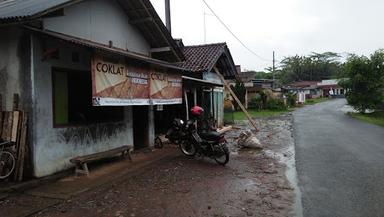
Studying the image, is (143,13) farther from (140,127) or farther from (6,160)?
(6,160)

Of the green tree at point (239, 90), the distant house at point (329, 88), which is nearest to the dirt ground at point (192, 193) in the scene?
the green tree at point (239, 90)

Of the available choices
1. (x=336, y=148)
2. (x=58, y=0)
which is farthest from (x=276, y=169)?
(x=58, y=0)

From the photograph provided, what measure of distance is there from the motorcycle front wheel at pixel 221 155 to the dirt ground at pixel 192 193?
0.17 metres

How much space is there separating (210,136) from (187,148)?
4.70 ft

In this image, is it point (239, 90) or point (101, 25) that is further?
point (239, 90)

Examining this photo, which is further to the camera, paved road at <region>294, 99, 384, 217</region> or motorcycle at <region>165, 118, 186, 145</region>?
motorcycle at <region>165, 118, 186, 145</region>

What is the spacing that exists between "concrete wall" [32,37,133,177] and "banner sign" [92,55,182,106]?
1008 mm

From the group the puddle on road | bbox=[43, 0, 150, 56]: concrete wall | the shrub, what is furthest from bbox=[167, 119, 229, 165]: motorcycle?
the shrub

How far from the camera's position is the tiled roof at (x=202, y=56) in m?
19.2

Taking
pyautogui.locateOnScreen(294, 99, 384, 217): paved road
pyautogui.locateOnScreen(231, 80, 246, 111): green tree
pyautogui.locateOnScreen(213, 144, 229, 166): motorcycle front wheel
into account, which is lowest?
pyautogui.locateOnScreen(294, 99, 384, 217): paved road

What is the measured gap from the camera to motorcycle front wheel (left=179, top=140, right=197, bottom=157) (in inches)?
494

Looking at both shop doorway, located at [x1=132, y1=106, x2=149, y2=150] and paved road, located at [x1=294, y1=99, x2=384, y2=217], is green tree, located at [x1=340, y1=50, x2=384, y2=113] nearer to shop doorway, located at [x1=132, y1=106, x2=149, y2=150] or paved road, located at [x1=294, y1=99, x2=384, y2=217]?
paved road, located at [x1=294, y1=99, x2=384, y2=217]

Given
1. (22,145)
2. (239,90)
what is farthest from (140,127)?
(239,90)

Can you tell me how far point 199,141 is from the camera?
11.9 m
